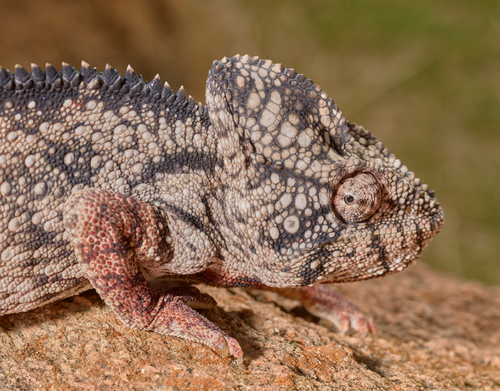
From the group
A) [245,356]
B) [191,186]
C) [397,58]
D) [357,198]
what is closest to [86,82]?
[191,186]

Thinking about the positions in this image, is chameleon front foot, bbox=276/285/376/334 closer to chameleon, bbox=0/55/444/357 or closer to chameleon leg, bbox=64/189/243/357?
chameleon, bbox=0/55/444/357

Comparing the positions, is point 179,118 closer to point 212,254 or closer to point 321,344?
point 212,254

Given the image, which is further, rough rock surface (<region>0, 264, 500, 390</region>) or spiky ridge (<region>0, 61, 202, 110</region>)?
spiky ridge (<region>0, 61, 202, 110</region>)

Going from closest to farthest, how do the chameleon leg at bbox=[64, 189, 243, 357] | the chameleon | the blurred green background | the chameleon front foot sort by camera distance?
the chameleon leg at bbox=[64, 189, 243, 357]
the chameleon
the chameleon front foot
the blurred green background

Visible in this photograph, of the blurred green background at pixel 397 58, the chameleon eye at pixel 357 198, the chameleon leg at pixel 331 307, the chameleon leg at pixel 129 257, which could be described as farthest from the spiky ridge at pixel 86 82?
the blurred green background at pixel 397 58

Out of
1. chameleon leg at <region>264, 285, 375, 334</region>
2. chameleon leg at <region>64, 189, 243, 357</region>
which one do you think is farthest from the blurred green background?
chameleon leg at <region>64, 189, 243, 357</region>

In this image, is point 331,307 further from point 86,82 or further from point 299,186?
point 86,82
